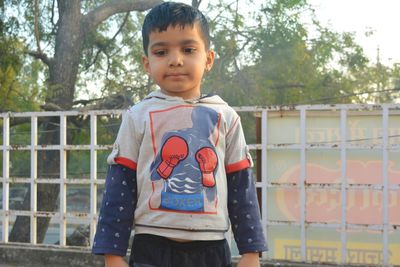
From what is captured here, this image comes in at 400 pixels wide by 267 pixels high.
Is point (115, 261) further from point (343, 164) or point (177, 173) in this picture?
point (343, 164)

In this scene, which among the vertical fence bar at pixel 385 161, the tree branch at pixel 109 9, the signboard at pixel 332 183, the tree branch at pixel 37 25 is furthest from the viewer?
the tree branch at pixel 109 9

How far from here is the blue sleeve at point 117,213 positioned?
Answer: 131 centimetres

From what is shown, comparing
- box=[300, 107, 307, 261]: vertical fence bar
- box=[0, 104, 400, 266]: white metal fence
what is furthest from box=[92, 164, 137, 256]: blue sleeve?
box=[300, 107, 307, 261]: vertical fence bar

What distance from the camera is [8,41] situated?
8766 mm

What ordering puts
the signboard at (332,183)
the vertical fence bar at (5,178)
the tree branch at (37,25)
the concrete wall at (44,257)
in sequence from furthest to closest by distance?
the tree branch at (37,25)
the vertical fence bar at (5,178)
the concrete wall at (44,257)
the signboard at (332,183)

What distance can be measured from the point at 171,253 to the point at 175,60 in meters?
0.44

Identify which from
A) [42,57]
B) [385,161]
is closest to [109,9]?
[42,57]

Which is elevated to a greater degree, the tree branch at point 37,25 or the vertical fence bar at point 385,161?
the tree branch at point 37,25

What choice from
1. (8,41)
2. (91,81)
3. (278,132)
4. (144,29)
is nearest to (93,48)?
(91,81)

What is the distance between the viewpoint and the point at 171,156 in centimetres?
132

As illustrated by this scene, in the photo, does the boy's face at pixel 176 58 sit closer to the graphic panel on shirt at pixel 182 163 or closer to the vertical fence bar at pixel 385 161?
the graphic panel on shirt at pixel 182 163

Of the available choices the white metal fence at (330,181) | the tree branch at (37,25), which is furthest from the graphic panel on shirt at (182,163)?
the tree branch at (37,25)

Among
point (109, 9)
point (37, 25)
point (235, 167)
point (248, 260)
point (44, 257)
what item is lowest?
point (44, 257)

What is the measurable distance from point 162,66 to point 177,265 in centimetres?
46
